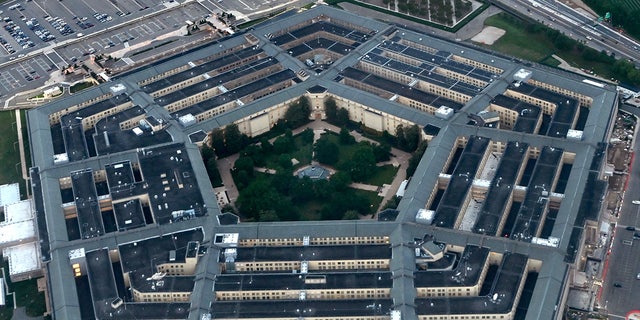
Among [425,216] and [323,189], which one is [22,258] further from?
[425,216]

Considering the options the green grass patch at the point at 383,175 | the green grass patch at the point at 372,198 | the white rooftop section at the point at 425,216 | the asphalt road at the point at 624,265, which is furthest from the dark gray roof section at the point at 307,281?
the asphalt road at the point at 624,265

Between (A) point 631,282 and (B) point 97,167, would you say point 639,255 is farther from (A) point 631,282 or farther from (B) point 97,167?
(B) point 97,167

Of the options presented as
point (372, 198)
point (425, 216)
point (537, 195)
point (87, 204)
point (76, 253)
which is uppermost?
point (537, 195)

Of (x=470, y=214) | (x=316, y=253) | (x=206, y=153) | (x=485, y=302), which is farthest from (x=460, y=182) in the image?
(x=206, y=153)

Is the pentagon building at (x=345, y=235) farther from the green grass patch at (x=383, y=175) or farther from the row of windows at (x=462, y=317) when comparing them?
the green grass patch at (x=383, y=175)

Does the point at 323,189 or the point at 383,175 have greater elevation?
the point at 383,175

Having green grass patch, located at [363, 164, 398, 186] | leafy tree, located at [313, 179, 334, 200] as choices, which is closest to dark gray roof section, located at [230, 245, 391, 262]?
leafy tree, located at [313, 179, 334, 200]
